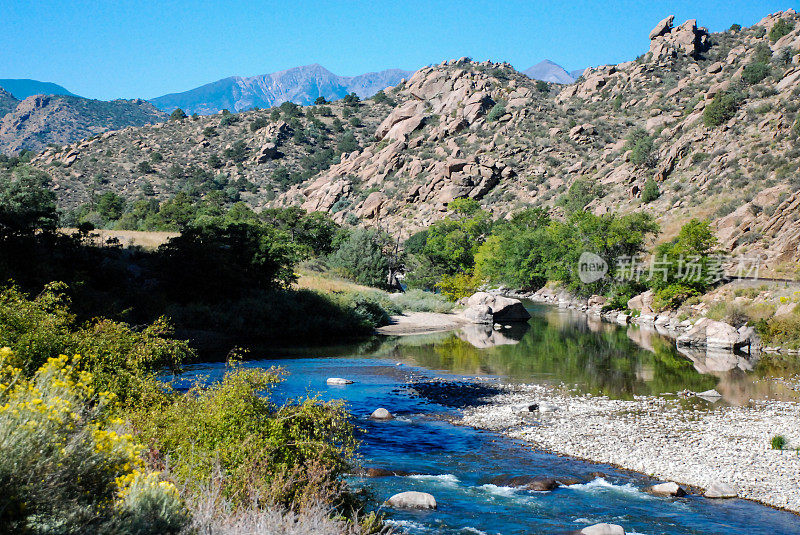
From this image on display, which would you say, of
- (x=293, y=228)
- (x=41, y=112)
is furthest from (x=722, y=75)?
(x=41, y=112)

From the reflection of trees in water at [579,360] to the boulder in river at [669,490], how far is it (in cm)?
937

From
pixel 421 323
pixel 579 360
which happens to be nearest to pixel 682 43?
pixel 421 323

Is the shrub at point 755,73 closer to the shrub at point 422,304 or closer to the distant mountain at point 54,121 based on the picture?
the shrub at point 422,304

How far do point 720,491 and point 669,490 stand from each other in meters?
1.06

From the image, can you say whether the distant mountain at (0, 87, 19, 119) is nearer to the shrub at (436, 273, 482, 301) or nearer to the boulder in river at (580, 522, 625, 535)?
the shrub at (436, 273, 482, 301)

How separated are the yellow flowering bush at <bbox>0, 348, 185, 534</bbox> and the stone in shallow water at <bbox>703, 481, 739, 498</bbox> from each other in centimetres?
1085

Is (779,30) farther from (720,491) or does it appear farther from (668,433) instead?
(720,491)

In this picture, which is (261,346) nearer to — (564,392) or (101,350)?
(564,392)

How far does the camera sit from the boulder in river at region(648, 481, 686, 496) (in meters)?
12.2

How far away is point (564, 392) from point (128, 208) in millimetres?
71788

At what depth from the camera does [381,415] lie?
18.3 metres

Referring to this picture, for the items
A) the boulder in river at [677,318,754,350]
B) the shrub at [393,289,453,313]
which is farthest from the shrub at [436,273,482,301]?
the boulder in river at [677,318,754,350]

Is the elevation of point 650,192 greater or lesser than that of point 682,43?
lesser

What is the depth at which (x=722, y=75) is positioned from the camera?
80562mm
